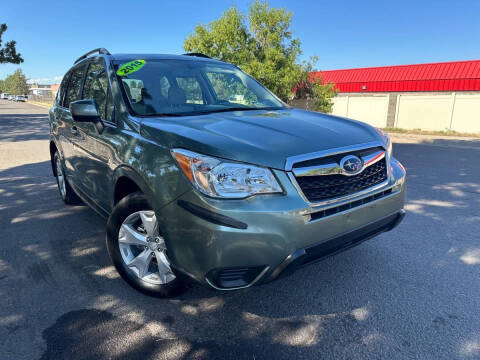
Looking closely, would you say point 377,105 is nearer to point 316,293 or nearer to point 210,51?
point 210,51

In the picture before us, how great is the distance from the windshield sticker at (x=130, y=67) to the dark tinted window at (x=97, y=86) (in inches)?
6.8

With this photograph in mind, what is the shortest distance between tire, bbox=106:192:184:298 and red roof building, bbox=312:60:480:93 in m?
22.2

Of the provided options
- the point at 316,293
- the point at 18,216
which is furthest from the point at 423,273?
the point at 18,216

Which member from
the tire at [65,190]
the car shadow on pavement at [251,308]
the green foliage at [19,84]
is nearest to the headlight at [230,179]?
the car shadow on pavement at [251,308]

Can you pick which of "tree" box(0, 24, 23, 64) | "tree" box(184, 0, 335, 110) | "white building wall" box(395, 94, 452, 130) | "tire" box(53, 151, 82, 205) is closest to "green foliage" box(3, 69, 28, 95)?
"tree" box(0, 24, 23, 64)

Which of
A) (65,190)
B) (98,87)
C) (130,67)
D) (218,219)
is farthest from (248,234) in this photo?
(65,190)

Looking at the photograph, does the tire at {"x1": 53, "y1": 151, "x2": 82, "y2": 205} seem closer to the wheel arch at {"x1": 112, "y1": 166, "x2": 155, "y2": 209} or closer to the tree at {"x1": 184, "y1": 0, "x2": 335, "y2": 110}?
the wheel arch at {"x1": 112, "y1": 166, "x2": 155, "y2": 209}

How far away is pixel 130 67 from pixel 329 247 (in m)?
2.34

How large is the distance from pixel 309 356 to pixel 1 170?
756 cm

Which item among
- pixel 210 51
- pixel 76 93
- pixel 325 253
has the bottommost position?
pixel 325 253

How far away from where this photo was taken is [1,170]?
739cm

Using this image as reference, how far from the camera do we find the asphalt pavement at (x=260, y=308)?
2.20 m

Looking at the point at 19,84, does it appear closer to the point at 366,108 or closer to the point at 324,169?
the point at 366,108

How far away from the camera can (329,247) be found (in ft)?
7.25
